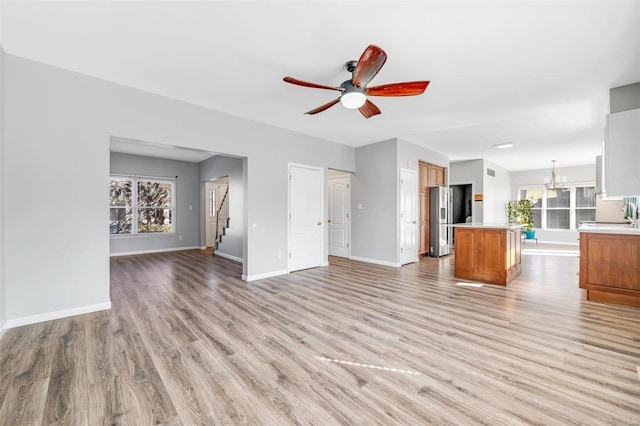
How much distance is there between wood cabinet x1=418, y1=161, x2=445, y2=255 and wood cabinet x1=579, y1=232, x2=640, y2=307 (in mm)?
3441

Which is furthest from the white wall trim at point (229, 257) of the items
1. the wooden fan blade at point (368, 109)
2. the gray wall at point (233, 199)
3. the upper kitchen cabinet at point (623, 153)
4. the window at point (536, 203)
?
the window at point (536, 203)

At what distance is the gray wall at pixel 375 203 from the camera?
233 inches

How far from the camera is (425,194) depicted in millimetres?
7160

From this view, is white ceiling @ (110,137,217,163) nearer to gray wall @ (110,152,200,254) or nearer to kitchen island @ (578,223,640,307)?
gray wall @ (110,152,200,254)

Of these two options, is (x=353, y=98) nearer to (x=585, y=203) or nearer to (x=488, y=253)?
(x=488, y=253)

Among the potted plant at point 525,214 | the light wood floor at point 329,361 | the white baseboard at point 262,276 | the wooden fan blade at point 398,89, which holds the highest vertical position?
the wooden fan blade at point 398,89

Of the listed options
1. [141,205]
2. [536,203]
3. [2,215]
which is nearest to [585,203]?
[536,203]

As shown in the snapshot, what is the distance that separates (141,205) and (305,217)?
204 inches

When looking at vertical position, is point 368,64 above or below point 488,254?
above

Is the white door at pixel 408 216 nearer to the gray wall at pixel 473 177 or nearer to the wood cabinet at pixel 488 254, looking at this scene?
the wood cabinet at pixel 488 254

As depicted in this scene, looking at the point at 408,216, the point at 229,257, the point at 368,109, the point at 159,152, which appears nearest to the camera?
the point at 368,109

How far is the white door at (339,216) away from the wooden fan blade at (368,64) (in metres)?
4.24

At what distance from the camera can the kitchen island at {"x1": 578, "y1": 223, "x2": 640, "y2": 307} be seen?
3391 millimetres

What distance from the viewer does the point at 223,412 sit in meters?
1.66
